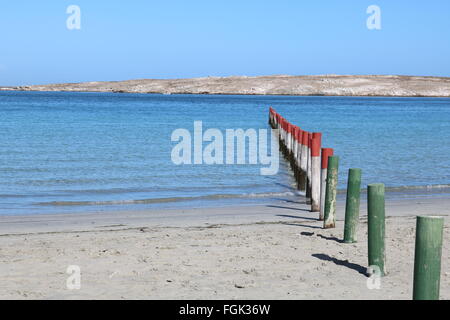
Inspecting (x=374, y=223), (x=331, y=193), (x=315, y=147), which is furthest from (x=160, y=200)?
(x=374, y=223)

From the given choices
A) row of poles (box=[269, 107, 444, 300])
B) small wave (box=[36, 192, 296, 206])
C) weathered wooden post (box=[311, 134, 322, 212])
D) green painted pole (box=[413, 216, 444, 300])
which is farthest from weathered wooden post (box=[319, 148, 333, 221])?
green painted pole (box=[413, 216, 444, 300])

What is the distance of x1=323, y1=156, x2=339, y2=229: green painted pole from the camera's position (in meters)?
10.6

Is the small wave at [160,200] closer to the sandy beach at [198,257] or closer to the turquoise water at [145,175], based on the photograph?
the turquoise water at [145,175]

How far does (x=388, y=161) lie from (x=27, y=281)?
18.6 m

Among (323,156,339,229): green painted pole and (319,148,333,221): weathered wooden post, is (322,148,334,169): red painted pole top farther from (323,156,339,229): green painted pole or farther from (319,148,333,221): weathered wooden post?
(323,156,339,229): green painted pole

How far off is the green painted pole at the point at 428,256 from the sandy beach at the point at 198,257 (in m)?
1.42

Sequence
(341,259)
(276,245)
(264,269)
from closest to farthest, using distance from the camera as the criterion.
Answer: (264,269)
(341,259)
(276,245)

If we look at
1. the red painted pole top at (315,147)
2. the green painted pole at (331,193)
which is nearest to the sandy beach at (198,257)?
the green painted pole at (331,193)

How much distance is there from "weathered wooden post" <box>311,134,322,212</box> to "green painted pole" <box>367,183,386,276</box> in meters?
4.49

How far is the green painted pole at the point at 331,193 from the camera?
1065 cm

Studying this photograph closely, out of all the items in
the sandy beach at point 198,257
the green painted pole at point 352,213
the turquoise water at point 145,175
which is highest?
the green painted pole at point 352,213
